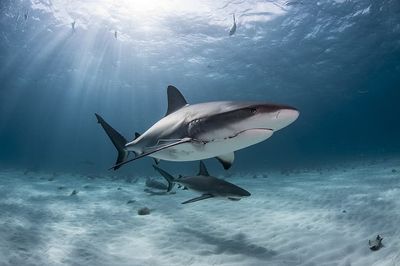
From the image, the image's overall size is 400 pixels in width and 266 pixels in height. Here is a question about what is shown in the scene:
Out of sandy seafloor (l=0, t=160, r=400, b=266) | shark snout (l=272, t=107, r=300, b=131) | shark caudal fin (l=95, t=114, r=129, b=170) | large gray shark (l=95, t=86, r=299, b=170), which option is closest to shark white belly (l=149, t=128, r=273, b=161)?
large gray shark (l=95, t=86, r=299, b=170)

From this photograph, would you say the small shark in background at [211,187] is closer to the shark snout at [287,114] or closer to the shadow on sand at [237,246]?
the shadow on sand at [237,246]

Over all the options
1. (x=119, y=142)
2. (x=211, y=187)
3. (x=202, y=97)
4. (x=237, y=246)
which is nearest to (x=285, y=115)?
(x=119, y=142)

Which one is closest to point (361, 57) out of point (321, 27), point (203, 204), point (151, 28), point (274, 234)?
point (321, 27)

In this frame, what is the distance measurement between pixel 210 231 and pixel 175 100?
12.8 feet

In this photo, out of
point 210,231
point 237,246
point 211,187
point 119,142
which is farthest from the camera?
point 210,231

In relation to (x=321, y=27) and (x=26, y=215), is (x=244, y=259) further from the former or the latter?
(x=321, y=27)

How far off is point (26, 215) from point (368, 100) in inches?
2505

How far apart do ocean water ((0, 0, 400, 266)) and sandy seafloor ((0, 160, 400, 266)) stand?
4 centimetres

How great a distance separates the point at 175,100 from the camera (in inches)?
203

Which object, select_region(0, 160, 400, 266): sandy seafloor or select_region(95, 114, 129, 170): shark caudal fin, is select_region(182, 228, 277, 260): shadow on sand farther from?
select_region(95, 114, 129, 170): shark caudal fin

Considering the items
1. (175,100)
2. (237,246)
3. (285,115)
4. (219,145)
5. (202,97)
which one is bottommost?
(237,246)

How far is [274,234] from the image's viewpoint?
679cm

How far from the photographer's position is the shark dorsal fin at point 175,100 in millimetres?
5090

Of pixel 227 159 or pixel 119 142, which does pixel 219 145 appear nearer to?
pixel 227 159
